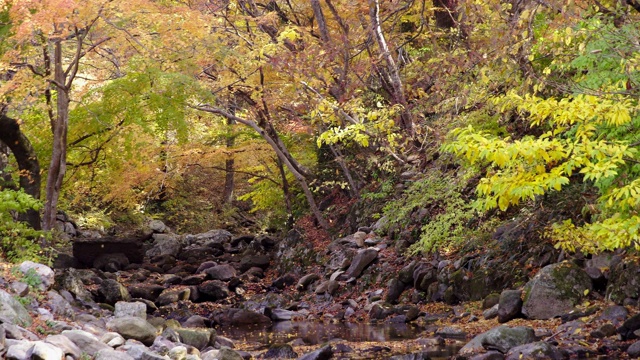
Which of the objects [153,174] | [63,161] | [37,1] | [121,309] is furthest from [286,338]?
[153,174]

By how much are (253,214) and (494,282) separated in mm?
19220

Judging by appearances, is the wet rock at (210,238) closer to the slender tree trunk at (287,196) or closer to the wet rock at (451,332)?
the slender tree trunk at (287,196)

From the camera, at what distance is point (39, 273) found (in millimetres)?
12023

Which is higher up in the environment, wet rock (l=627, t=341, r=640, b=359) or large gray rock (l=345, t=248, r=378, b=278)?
large gray rock (l=345, t=248, r=378, b=278)

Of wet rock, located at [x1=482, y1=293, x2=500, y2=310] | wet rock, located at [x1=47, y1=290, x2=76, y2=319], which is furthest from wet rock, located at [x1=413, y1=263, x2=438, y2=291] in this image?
wet rock, located at [x1=47, y1=290, x2=76, y2=319]

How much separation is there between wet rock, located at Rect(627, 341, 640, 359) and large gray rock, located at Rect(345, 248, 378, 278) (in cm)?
862

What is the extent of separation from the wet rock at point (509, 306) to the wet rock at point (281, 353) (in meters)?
3.44

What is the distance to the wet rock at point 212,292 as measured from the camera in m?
18.7

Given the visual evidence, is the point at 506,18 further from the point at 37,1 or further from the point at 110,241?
the point at 110,241

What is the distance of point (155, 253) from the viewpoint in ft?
82.8

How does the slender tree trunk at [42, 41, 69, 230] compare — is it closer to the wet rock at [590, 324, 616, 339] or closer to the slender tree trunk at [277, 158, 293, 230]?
the slender tree trunk at [277, 158, 293, 230]

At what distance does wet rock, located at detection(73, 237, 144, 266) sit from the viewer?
22.7m

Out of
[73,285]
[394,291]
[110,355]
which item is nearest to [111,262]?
[73,285]

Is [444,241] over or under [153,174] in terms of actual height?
under
